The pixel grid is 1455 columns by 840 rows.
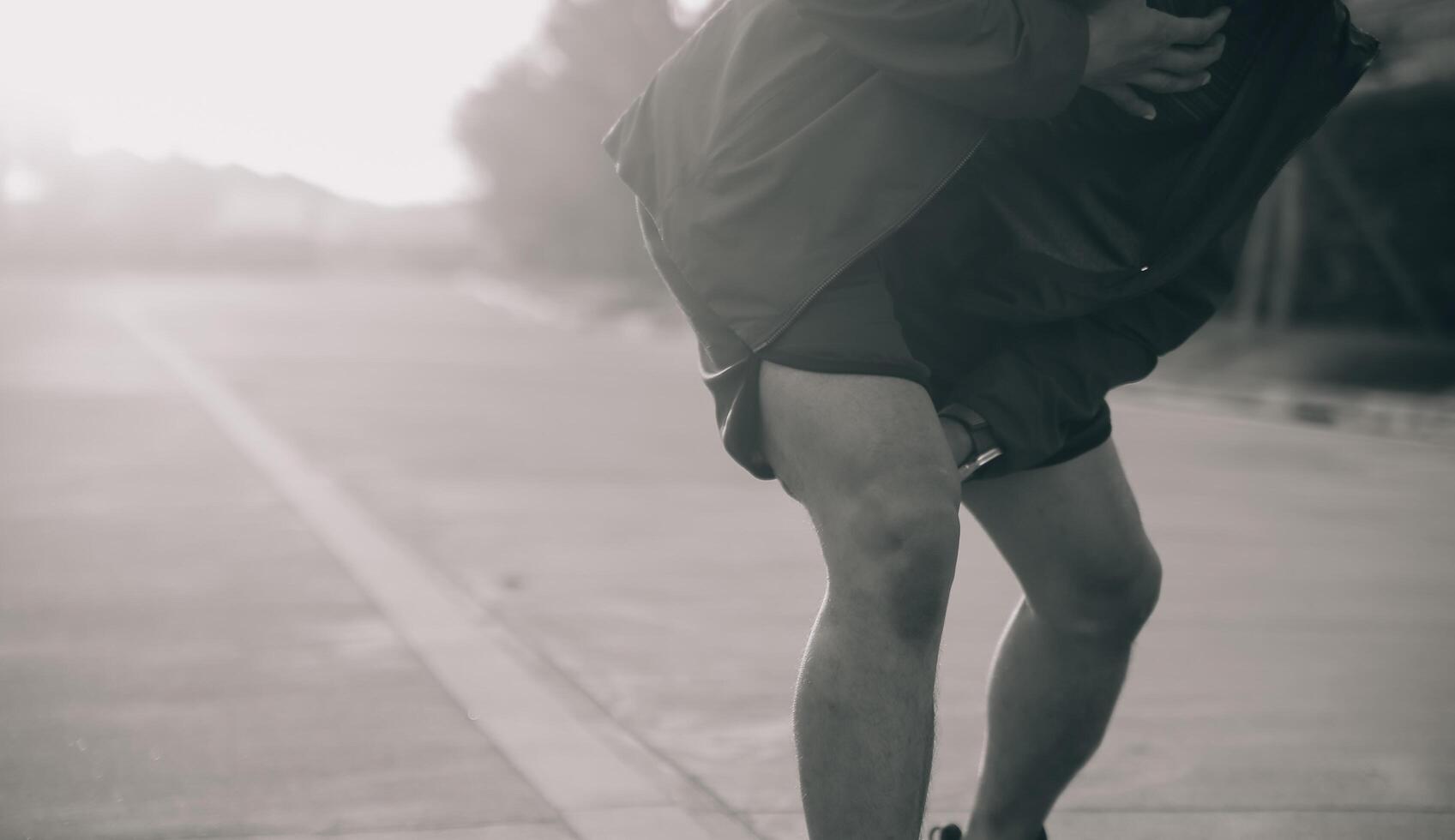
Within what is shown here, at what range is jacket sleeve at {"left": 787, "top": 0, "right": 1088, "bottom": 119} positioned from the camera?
1.95 m

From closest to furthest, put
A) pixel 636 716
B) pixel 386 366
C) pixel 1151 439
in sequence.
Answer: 1. pixel 636 716
2. pixel 1151 439
3. pixel 386 366

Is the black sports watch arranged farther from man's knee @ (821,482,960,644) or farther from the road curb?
the road curb

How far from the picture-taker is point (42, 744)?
3.62 meters

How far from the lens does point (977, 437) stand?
7.09ft

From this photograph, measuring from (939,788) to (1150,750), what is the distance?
575mm

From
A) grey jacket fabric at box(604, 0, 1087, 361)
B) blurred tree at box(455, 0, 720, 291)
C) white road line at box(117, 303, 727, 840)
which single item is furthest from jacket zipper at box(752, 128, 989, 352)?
blurred tree at box(455, 0, 720, 291)

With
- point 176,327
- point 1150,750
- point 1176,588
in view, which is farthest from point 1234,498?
point 176,327

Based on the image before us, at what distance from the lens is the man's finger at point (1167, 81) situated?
7.03 ft

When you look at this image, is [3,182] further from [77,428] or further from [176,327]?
[77,428]

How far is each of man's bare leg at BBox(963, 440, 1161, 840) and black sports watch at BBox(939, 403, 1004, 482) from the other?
269mm

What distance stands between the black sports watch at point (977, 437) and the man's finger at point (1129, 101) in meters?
0.41

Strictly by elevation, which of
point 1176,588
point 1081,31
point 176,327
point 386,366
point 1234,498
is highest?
point 1081,31

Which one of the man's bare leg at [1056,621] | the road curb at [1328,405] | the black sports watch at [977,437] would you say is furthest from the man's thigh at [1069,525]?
the road curb at [1328,405]

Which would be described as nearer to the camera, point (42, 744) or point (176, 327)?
point (42, 744)
